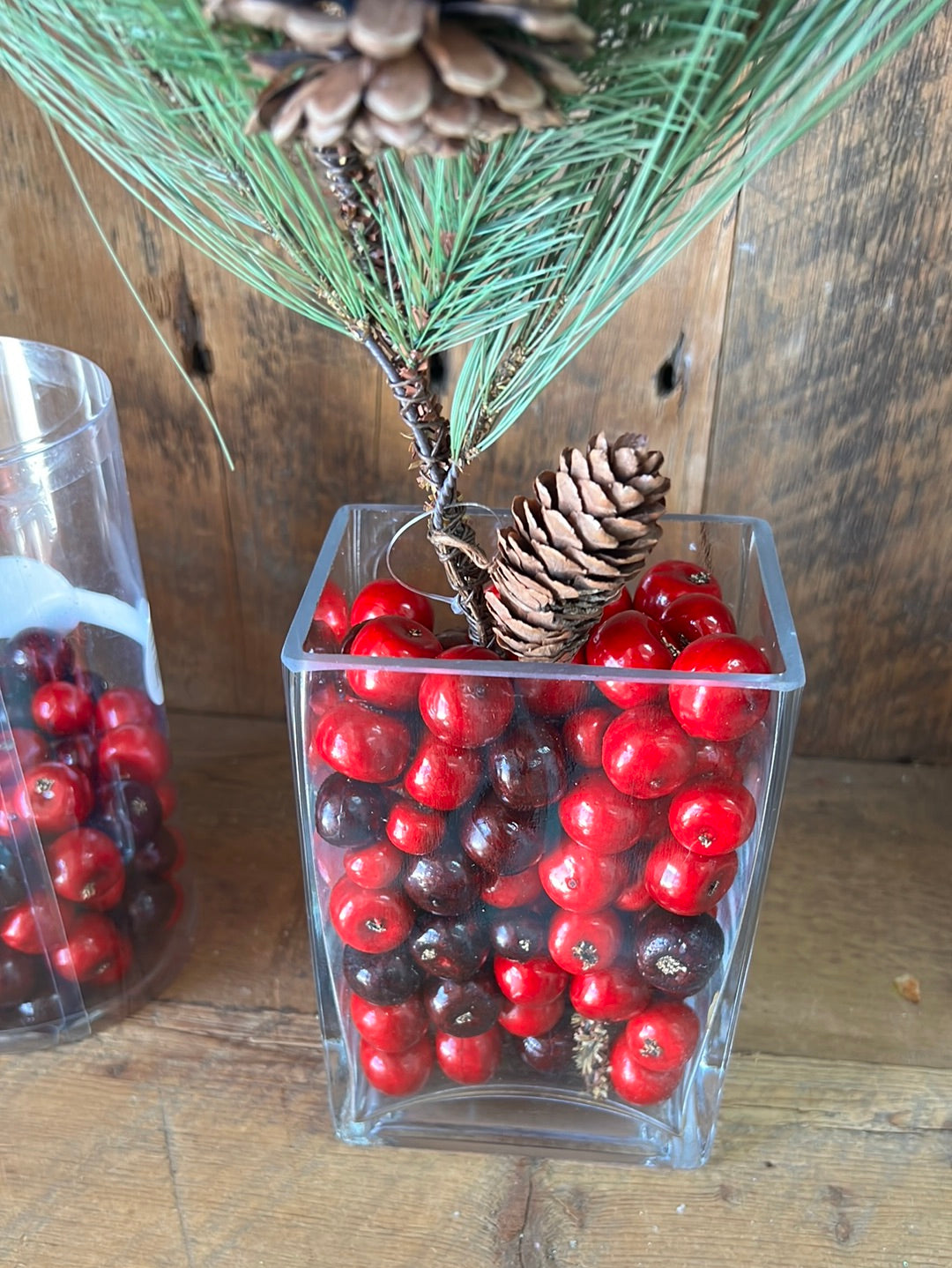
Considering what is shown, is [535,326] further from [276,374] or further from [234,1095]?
[234,1095]

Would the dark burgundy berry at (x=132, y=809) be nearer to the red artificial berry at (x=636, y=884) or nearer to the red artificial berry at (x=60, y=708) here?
the red artificial berry at (x=60, y=708)

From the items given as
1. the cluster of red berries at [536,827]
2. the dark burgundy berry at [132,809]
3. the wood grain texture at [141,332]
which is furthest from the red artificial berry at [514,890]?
the wood grain texture at [141,332]

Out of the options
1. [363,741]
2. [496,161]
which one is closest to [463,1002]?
[363,741]

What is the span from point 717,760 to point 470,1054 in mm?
194

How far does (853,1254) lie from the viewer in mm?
489

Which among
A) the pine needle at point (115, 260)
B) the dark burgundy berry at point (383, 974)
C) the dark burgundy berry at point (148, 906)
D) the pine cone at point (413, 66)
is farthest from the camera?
the dark burgundy berry at point (148, 906)

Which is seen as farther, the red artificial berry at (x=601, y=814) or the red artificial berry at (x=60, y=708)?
the red artificial berry at (x=60, y=708)

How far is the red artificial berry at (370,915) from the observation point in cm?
47

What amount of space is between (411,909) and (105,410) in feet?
0.92

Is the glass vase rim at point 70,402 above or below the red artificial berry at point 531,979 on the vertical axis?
above

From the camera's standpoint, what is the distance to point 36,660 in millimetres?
544

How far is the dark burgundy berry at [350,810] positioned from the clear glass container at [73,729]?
0.53 ft

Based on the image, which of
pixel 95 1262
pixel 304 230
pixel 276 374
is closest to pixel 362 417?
pixel 276 374

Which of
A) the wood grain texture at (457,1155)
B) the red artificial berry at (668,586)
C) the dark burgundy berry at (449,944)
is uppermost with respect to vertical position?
the red artificial berry at (668,586)
